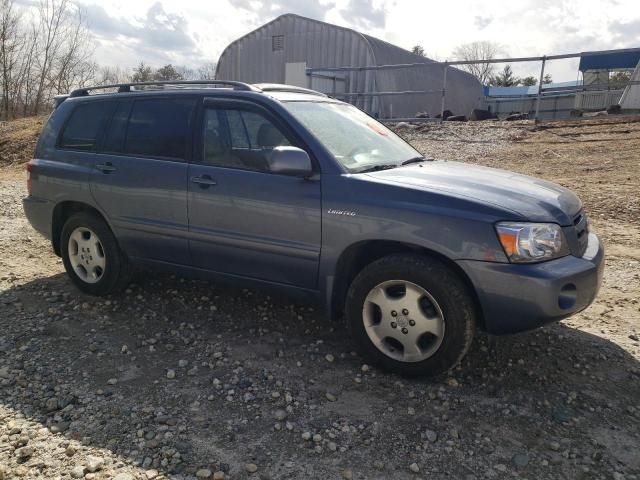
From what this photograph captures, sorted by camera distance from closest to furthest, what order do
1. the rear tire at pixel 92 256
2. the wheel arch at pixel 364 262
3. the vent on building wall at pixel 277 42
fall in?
1. the wheel arch at pixel 364 262
2. the rear tire at pixel 92 256
3. the vent on building wall at pixel 277 42

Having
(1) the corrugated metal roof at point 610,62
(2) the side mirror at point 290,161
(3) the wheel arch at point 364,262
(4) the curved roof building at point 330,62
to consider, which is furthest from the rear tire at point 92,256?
(1) the corrugated metal roof at point 610,62

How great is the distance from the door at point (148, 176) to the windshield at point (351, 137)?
0.94 m

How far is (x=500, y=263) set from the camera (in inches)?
113

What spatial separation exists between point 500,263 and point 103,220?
128 inches

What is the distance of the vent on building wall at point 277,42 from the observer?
22.3 m

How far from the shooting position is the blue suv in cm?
295

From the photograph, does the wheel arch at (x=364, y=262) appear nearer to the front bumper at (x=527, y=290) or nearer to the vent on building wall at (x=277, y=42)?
the front bumper at (x=527, y=290)

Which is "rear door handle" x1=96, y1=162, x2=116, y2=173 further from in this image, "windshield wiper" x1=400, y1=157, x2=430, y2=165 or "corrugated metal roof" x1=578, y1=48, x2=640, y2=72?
"corrugated metal roof" x1=578, y1=48, x2=640, y2=72

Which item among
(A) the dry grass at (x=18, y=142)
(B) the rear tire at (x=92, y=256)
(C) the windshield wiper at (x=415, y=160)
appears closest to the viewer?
(C) the windshield wiper at (x=415, y=160)

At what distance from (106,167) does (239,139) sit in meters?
1.28

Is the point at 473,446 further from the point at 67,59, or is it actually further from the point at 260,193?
the point at 67,59

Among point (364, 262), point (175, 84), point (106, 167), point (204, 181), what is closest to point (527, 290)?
point (364, 262)

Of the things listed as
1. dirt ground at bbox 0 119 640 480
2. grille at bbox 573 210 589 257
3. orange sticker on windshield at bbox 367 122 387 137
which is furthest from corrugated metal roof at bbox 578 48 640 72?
grille at bbox 573 210 589 257

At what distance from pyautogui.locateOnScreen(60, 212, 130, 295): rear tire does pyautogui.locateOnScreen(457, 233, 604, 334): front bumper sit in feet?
9.62
